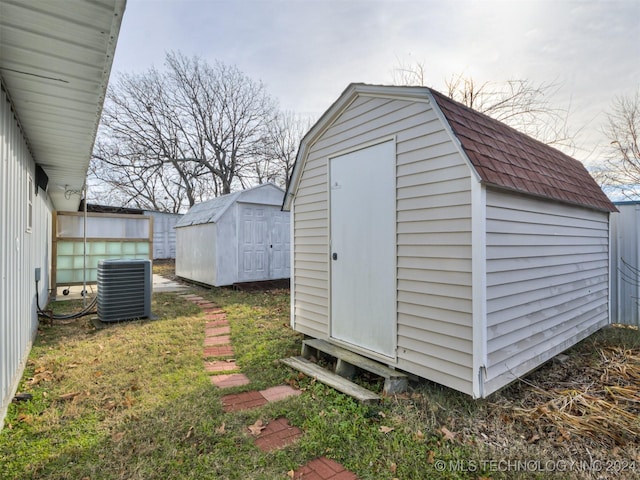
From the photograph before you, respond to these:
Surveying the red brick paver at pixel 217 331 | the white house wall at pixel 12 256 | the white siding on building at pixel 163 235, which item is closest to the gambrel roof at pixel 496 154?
the red brick paver at pixel 217 331

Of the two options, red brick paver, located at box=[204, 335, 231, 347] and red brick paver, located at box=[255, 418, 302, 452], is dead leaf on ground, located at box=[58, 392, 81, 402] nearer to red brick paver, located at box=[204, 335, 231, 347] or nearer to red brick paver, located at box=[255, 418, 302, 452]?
red brick paver, located at box=[204, 335, 231, 347]

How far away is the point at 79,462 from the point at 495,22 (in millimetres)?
9095

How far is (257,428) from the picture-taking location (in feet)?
7.79

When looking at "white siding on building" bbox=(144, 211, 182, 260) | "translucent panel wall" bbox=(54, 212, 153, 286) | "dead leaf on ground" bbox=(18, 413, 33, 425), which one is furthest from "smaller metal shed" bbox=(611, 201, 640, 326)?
"white siding on building" bbox=(144, 211, 182, 260)

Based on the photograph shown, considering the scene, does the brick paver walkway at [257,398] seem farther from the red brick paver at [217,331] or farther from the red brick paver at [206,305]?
the red brick paver at [206,305]

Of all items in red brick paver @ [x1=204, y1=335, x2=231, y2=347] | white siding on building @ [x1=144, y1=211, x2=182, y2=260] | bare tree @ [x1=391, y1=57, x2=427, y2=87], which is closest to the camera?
red brick paver @ [x1=204, y1=335, x2=231, y2=347]

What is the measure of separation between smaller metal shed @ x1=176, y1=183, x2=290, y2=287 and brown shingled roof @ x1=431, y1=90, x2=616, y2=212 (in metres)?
6.97

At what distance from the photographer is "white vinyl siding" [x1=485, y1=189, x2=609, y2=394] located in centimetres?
267

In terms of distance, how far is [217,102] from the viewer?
18.3 metres

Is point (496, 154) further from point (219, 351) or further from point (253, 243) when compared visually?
point (253, 243)

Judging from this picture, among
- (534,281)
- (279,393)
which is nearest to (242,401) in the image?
(279,393)

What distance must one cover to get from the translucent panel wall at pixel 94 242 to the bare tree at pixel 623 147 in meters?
13.8

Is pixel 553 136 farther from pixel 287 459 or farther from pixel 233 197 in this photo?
pixel 287 459

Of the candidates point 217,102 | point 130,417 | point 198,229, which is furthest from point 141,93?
point 130,417
